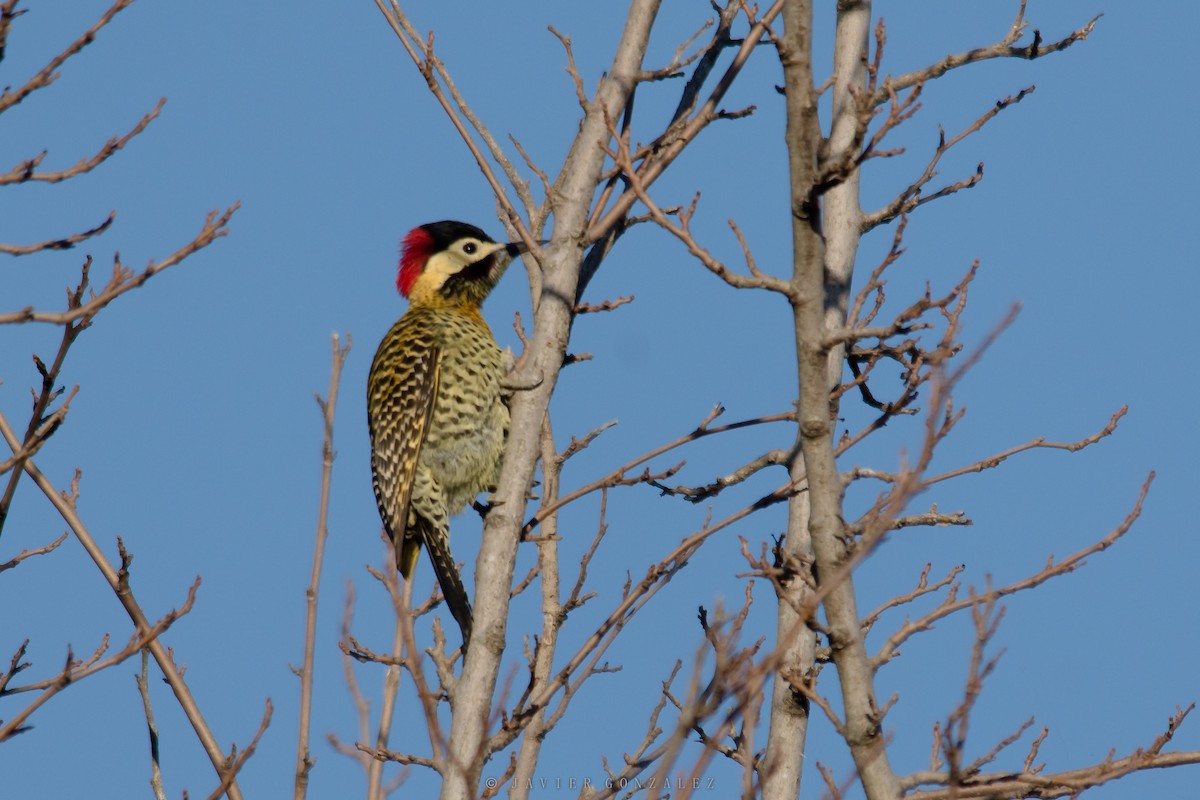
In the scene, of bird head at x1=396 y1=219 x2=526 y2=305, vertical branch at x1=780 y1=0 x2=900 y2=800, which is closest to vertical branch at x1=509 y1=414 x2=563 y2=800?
vertical branch at x1=780 y1=0 x2=900 y2=800

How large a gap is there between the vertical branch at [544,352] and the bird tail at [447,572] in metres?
1.25

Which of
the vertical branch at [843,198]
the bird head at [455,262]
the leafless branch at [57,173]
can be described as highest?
the bird head at [455,262]

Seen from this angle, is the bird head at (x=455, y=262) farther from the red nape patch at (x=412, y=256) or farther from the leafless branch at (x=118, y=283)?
the leafless branch at (x=118, y=283)

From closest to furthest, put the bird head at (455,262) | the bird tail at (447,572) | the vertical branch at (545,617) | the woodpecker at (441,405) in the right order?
1. the vertical branch at (545,617)
2. the bird tail at (447,572)
3. the woodpecker at (441,405)
4. the bird head at (455,262)

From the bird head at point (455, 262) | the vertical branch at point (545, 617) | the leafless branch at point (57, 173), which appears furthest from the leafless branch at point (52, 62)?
the bird head at point (455, 262)

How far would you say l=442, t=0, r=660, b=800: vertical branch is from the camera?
4434 mm

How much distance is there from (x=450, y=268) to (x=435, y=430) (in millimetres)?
1246

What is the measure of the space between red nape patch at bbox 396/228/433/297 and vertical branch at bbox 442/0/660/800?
3658 millimetres

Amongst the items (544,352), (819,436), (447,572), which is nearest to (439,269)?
(447,572)

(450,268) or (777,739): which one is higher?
(450,268)

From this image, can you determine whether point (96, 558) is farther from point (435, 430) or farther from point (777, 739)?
point (435, 430)

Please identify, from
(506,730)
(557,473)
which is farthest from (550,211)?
(506,730)

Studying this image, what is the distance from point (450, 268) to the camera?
8266mm

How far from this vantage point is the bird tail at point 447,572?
6340mm
